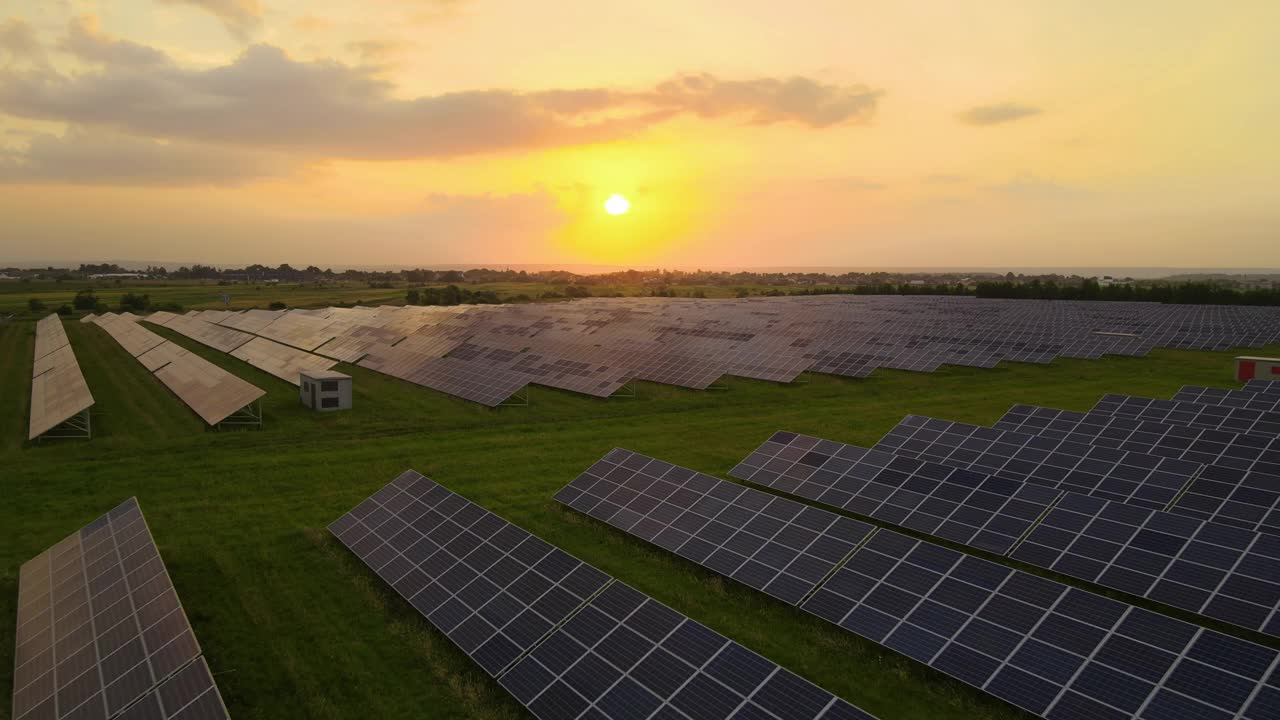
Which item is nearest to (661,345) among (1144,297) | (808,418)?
(808,418)

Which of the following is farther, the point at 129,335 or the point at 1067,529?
the point at 129,335

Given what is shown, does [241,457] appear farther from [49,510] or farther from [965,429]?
[965,429]

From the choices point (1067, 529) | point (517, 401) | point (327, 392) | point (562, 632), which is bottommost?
point (517, 401)

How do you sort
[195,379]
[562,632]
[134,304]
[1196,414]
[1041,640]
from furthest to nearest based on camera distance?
[134,304], [195,379], [1196,414], [562,632], [1041,640]

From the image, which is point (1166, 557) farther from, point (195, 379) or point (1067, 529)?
point (195, 379)

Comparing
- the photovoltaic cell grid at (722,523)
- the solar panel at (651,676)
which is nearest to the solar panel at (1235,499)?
the photovoltaic cell grid at (722,523)

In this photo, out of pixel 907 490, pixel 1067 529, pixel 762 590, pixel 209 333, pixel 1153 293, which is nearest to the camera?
pixel 762 590

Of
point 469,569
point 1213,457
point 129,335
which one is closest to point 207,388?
point 469,569

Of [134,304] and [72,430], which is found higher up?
[134,304]
